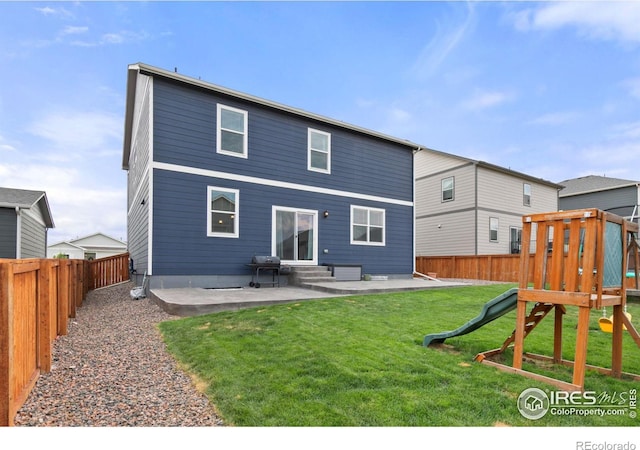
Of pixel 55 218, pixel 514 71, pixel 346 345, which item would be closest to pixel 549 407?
pixel 346 345

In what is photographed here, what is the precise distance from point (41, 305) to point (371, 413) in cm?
347

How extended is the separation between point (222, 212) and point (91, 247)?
39.2m

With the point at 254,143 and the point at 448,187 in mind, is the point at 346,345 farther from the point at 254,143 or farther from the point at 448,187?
the point at 448,187

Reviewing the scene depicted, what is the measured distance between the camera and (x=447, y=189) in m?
18.8

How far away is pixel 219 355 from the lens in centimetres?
410

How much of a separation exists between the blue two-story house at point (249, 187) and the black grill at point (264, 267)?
0.66 ft

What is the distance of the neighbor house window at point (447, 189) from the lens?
1861cm

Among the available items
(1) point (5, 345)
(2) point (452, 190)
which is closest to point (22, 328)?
(1) point (5, 345)

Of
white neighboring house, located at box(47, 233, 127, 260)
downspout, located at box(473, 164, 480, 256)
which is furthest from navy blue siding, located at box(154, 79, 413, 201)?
white neighboring house, located at box(47, 233, 127, 260)

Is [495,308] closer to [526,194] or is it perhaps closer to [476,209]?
[476,209]

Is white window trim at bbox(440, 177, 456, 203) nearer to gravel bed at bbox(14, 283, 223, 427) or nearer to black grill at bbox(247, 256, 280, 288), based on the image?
black grill at bbox(247, 256, 280, 288)

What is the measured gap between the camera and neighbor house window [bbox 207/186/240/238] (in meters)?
9.72

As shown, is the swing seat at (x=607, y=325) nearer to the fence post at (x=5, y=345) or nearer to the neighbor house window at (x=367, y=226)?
the fence post at (x=5, y=345)

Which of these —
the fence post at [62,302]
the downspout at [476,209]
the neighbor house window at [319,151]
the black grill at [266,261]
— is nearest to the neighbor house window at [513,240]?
the downspout at [476,209]
